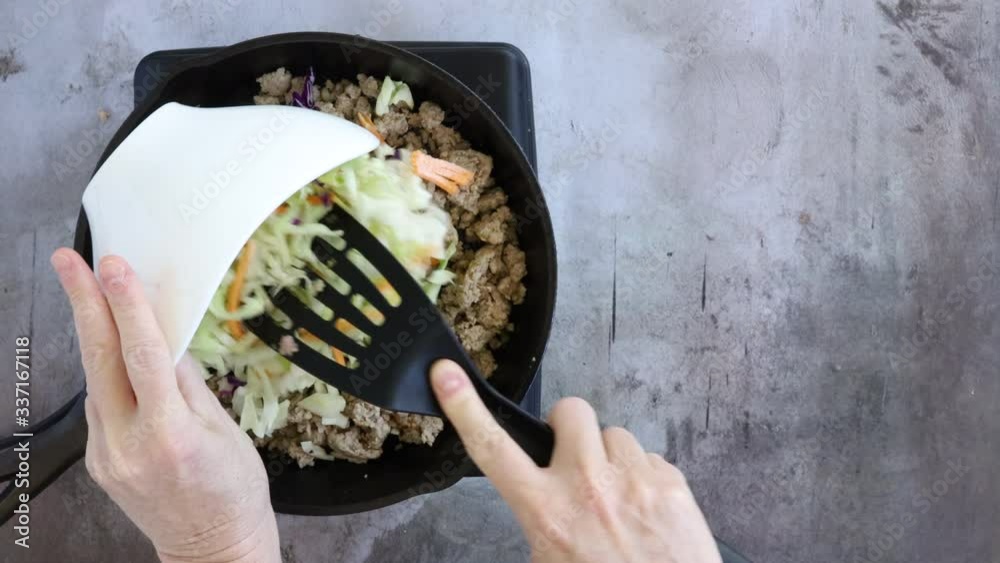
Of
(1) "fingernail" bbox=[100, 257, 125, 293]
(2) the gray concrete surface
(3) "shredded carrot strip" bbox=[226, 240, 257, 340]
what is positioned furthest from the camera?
(2) the gray concrete surface

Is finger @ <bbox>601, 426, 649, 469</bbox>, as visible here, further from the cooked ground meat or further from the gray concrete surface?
the gray concrete surface

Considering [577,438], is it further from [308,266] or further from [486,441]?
[308,266]

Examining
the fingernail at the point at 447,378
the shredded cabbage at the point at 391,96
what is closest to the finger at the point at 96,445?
the fingernail at the point at 447,378

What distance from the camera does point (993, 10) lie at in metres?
0.99

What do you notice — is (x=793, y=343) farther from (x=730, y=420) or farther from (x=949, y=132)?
(x=949, y=132)

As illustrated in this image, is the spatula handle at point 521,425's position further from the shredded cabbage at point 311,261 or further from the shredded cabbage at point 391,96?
the shredded cabbage at point 391,96

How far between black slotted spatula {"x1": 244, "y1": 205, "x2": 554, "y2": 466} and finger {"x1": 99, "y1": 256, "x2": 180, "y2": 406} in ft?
0.42

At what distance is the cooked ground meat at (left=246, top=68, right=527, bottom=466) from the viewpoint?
0.76 m

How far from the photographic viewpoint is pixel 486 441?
0.59 metres

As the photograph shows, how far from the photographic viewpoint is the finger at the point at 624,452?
617mm

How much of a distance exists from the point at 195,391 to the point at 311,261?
147 mm

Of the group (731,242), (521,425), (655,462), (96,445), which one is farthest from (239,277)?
(731,242)

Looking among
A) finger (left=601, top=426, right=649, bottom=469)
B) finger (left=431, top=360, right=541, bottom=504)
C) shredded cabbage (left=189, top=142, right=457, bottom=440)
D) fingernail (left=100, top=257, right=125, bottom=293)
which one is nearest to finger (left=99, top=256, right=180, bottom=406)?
fingernail (left=100, top=257, right=125, bottom=293)

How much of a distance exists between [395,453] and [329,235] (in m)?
0.27
